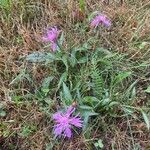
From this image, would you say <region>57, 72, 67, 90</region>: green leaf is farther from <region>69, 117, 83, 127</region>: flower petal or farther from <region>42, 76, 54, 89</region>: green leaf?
<region>69, 117, 83, 127</region>: flower petal

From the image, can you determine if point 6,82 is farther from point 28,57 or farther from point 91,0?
point 91,0

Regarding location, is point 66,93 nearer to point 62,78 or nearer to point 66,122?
point 62,78

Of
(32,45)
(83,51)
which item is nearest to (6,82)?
(32,45)

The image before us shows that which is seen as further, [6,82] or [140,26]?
[140,26]

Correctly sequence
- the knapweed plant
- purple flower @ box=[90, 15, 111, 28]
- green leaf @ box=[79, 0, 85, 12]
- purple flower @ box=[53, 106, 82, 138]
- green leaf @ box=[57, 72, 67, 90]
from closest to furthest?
purple flower @ box=[53, 106, 82, 138] → the knapweed plant → green leaf @ box=[57, 72, 67, 90] → purple flower @ box=[90, 15, 111, 28] → green leaf @ box=[79, 0, 85, 12]

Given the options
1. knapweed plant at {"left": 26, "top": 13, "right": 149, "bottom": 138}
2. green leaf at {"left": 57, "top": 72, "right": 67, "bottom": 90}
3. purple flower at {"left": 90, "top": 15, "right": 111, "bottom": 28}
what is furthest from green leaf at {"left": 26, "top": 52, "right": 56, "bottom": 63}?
purple flower at {"left": 90, "top": 15, "right": 111, "bottom": 28}

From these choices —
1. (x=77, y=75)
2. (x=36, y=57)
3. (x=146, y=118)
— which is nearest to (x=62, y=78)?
(x=77, y=75)

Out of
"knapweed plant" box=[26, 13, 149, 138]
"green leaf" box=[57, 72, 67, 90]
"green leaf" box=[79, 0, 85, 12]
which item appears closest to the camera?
"knapweed plant" box=[26, 13, 149, 138]
